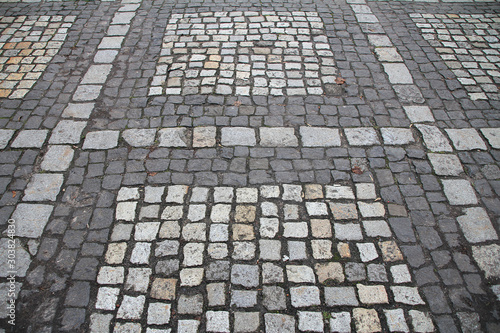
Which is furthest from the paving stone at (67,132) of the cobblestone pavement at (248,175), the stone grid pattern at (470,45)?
the stone grid pattern at (470,45)

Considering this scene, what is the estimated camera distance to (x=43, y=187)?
4125 mm

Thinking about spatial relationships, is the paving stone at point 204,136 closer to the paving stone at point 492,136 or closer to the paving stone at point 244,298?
the paving stone at point 244,298

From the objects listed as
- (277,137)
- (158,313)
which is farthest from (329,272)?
(277,137)

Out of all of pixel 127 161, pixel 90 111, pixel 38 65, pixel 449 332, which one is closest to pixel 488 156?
pixel 449 332

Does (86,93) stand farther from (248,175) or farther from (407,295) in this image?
(407,295)

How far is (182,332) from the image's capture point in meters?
3.01

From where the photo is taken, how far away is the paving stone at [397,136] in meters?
4.69

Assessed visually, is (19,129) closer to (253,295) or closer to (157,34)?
(157,34)

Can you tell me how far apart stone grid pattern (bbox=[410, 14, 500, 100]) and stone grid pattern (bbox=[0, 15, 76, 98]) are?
267 inches

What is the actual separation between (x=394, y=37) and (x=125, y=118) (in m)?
5.04

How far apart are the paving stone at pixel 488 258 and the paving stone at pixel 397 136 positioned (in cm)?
160

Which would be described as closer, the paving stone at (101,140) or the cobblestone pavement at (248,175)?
the cobblestone pavement at (248,175)

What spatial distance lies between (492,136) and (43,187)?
5.74 m

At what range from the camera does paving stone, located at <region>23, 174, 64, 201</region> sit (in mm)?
4023
